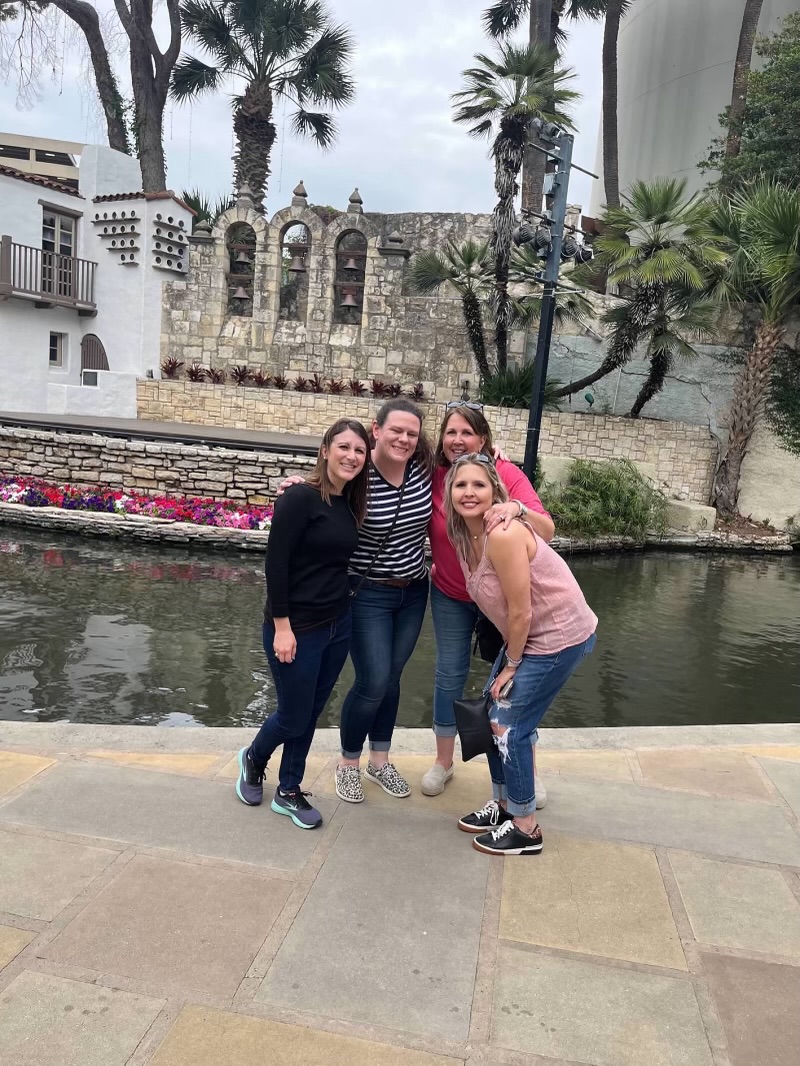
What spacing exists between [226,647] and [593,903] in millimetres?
5061

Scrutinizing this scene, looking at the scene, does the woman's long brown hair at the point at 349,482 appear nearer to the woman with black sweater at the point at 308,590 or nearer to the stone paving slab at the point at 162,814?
the woman with black sweater at the point at 308,590

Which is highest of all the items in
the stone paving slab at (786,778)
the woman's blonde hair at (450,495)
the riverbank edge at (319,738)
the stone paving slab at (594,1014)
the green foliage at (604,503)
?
the woman's blonde hair at (450,495)

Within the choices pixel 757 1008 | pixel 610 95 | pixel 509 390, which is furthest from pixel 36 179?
pixel 757 1008

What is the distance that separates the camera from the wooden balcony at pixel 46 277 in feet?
58.2

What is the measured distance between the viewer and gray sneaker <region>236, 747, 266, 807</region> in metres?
3.26

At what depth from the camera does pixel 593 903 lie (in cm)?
271

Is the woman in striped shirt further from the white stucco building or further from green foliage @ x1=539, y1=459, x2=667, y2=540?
the white stucco building

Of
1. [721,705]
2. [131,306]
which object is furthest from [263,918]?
[131,306]

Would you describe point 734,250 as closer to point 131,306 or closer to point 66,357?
point 131,306

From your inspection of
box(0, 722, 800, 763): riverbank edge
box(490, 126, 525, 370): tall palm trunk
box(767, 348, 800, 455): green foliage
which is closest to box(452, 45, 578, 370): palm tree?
box(490, 126, 525, 370): tall palm trunk

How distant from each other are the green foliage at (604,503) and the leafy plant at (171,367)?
33.9 ft

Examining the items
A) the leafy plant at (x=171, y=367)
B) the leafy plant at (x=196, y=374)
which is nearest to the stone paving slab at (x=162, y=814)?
the leafy plant at (x=196, y=374)

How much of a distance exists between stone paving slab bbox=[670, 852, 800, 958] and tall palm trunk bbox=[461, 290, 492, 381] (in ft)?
49.0

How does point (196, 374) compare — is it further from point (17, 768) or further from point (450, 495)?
point (450, 495)
